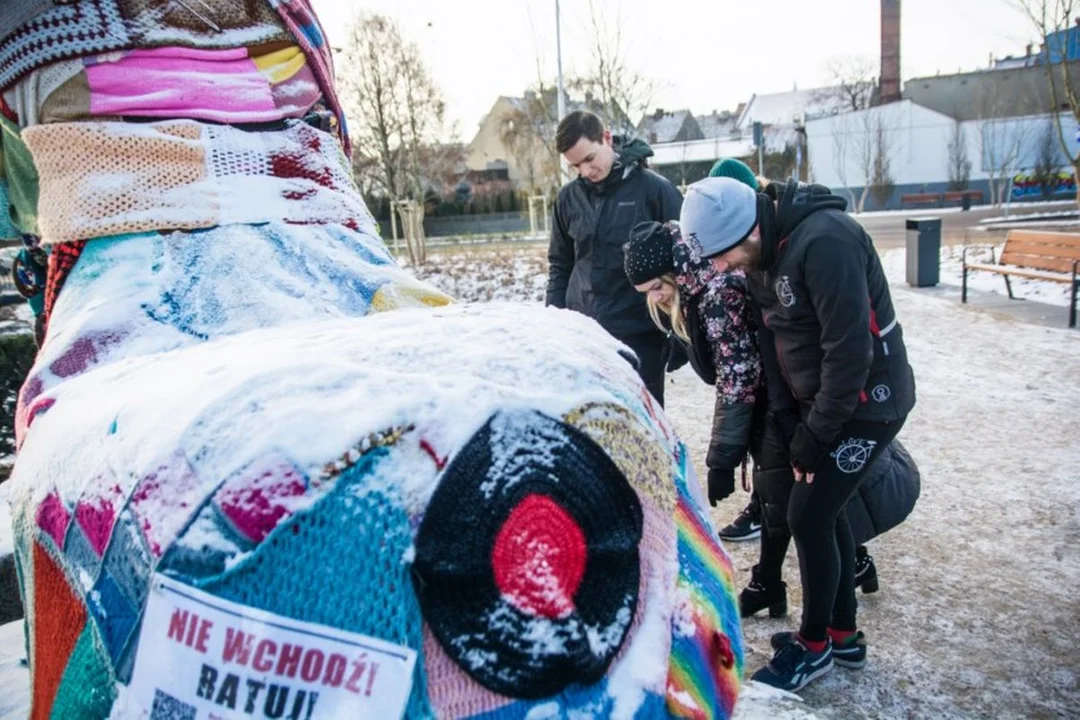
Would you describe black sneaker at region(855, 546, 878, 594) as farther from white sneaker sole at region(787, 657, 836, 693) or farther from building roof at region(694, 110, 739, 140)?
building roof at region(694, 110, 739, 140)

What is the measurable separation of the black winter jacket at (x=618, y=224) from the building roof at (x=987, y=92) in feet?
141

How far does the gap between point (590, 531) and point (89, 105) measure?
1232 millimetres

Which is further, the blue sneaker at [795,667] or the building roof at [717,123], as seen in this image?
the building roof at [717,123]

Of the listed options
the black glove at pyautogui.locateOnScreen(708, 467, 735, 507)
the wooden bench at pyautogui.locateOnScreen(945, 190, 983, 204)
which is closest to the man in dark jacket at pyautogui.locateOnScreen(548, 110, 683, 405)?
the black glove at pyautogui.locateOnScreen(708, 467, 735, 507)

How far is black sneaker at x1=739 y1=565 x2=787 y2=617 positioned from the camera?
3533 mm

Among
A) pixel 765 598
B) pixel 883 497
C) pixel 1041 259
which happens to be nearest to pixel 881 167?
pixel 1041 259

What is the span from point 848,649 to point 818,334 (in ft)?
4.37

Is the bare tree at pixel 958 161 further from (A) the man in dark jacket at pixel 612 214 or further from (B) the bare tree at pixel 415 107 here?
(A) the man in dark jacket at pixel 612 214

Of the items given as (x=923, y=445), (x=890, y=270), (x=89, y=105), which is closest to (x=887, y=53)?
(x=890, y=270)

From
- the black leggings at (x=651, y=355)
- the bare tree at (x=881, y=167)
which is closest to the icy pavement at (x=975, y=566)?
the black leggings at (x=651, y=355)

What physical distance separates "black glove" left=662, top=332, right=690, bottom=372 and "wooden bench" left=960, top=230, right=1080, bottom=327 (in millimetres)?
6411

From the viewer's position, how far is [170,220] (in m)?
1.38

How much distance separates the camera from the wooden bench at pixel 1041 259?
9.03 metres

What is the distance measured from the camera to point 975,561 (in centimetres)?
384
